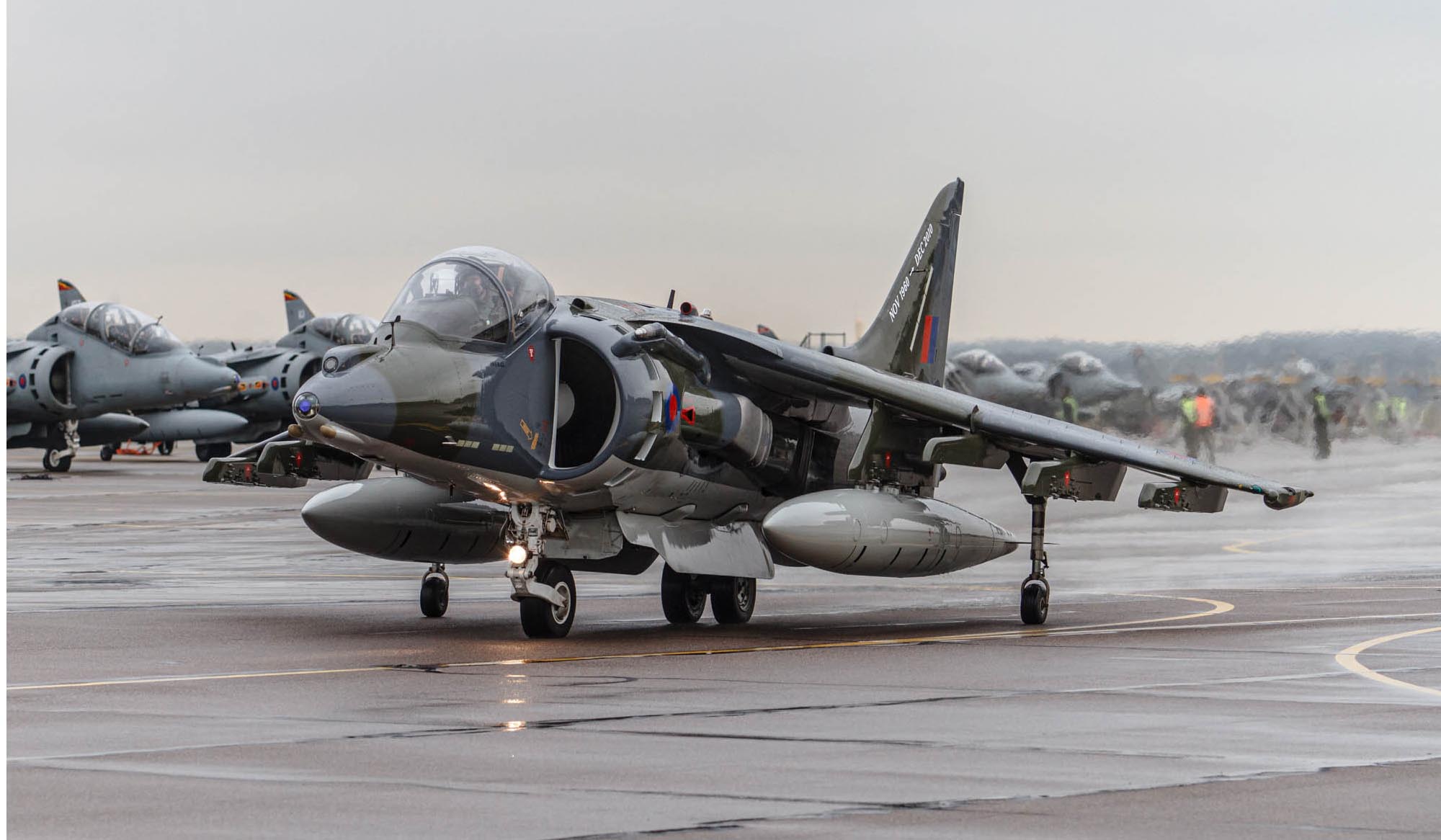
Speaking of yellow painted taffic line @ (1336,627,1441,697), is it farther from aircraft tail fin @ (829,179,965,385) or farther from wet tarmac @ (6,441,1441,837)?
aircraft tail fin @ (829,179,965,385)

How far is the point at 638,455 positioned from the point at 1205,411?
21201mm

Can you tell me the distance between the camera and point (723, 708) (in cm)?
1159

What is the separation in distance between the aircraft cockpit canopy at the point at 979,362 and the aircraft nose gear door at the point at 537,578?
30.1 metres

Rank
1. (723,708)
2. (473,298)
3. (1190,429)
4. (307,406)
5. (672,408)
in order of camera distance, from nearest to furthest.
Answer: (723,708), (307,406), (473,298), (672,408), (1190,429)

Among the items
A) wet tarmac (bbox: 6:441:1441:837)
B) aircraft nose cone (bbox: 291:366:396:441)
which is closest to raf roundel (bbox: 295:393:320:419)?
aircraft nose cone (bbox: 291:366:396:441)

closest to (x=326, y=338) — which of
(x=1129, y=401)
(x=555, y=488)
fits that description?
(x=1129, y=401)

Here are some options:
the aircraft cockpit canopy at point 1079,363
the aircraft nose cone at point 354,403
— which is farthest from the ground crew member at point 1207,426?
the aircraft nose cone at point 354,403

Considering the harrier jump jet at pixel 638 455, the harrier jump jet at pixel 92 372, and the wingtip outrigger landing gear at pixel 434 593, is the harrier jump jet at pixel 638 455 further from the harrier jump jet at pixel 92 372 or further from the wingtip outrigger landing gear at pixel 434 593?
the harrier jump jet at pixel 92 372

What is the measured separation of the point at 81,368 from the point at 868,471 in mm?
35311

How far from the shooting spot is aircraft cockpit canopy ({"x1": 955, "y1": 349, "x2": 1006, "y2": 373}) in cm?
4738

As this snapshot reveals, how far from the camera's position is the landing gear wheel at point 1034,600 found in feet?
58.8

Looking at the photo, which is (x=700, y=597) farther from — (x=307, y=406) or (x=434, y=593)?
(x=307, y=406)

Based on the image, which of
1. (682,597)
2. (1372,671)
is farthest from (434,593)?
(1372,671)

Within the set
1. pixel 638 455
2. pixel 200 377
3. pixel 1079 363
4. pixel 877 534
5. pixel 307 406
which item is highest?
pixel 200 377
